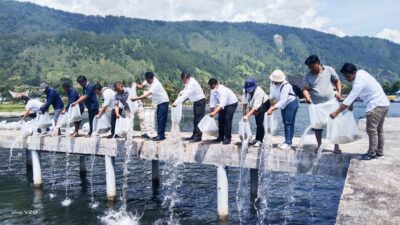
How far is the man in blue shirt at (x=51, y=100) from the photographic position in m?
16.1

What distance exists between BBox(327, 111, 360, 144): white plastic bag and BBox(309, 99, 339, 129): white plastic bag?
1.26ft

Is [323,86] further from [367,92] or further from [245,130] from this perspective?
[245,130]

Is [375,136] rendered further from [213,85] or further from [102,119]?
[102,119]

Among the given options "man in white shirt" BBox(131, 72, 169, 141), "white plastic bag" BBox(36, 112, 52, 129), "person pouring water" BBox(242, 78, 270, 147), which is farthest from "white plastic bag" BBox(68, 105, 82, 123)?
"person pouring water" BBox(242, 78, 270, 147)

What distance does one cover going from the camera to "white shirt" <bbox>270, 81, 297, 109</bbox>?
1043cm

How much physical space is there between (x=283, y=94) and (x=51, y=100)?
10027 mm

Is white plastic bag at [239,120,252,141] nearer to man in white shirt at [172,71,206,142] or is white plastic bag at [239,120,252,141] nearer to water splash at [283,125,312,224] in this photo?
water splash at [283,125,312,224]

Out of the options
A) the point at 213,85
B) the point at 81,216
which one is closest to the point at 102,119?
the point at 81,216

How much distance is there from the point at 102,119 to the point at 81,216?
3.66m

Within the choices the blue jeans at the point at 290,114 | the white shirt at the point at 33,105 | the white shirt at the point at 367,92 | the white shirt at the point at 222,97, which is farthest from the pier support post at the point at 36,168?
the white shirt at the point at 367,92

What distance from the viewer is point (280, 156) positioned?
11.0 meters

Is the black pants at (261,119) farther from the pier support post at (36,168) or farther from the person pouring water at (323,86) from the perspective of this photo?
the pier support post at (36,168)

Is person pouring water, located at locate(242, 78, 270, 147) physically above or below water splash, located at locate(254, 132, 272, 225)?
above

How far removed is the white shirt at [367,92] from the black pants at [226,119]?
13.1 ft
